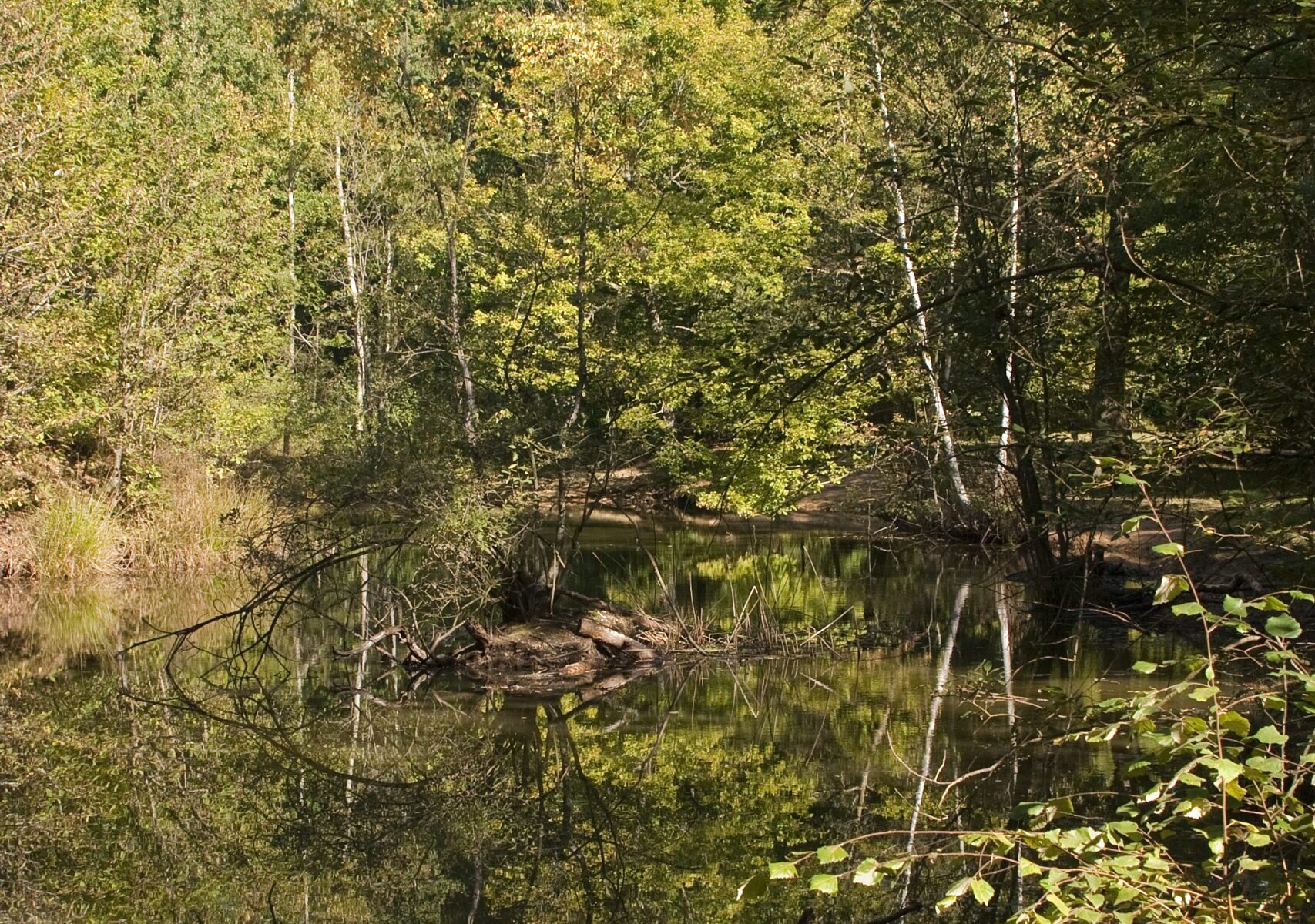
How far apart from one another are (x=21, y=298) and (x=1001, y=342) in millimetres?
13915

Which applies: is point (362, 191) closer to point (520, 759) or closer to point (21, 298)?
point (21, 298)

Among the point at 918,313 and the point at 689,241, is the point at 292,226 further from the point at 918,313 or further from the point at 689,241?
the point at 918,313

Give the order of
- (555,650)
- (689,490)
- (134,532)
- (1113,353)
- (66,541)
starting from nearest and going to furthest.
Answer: (1113,353)
(555,650)
(689,490)
(66,541)
(134,532)

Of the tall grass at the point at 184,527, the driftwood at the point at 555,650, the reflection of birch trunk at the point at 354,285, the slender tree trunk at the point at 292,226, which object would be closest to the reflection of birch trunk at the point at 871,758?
the driftwood at the point at 555,650

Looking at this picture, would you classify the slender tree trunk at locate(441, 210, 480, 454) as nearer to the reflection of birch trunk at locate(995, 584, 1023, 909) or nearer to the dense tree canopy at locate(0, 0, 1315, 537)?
the dense tree canopy at locate(0, 0, 1315, 537)

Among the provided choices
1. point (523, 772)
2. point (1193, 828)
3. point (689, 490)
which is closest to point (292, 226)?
point (689, 490)

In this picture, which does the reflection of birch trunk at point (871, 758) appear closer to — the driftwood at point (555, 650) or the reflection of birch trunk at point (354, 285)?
the driftwood at point (555, 650)

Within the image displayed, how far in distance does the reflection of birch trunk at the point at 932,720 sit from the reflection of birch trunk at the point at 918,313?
1.42m

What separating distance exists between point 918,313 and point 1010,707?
4.91 m

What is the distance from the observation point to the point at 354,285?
1203 inches

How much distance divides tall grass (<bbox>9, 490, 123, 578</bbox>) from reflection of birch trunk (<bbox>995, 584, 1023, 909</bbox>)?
1167cm

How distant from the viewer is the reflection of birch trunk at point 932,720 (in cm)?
659

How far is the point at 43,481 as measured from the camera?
62.1 feet

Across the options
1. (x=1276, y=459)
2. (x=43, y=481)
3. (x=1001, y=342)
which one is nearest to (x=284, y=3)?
(x=43, y=481)
